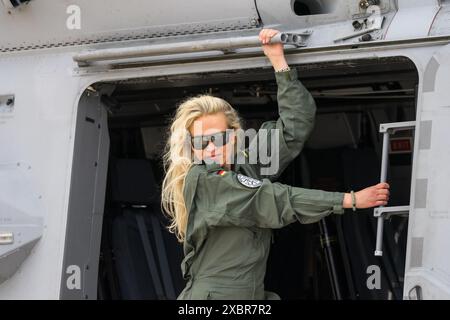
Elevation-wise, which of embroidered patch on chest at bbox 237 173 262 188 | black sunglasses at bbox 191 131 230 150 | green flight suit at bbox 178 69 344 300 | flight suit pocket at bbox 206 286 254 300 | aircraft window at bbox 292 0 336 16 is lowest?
flight suit pocket at bbox 206 286 254 300

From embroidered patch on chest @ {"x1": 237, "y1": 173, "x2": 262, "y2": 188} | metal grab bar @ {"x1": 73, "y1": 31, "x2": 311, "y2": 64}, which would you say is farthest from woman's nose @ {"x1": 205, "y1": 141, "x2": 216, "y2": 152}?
metal grab bar @ {"x1": 73, "y1": 31, "x2": 311, "y2": 64}

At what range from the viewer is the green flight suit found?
96.5 inches

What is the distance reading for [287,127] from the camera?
2709 millimetres

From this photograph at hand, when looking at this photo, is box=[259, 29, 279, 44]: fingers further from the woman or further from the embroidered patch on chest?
the embroidered patch on chest

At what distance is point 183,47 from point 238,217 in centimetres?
84

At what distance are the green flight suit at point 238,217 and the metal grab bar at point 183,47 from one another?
22cm

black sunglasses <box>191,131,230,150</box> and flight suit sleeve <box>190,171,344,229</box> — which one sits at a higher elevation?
black sunglasses <box>191,131,230,150</box>

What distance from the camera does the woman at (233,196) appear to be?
246cm

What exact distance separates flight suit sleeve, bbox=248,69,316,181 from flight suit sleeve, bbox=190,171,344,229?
245 mm

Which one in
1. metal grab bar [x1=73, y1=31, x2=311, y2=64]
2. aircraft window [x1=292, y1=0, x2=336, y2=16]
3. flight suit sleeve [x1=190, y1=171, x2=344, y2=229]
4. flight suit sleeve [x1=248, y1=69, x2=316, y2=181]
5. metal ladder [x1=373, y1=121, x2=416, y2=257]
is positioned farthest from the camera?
aircraft window [x1=292, y1=0, x2=336, y2=16]

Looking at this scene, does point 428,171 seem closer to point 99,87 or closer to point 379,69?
point 379,69

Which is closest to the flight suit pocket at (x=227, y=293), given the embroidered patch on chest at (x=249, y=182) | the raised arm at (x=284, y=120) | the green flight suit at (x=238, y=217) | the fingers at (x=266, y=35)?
the green flight suit at (x=238, y=217)

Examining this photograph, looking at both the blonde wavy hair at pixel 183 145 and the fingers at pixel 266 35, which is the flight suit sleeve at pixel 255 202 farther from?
the fingers at pixel 266 35

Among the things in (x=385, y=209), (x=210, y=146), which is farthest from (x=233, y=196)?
(x=385, y=209)
